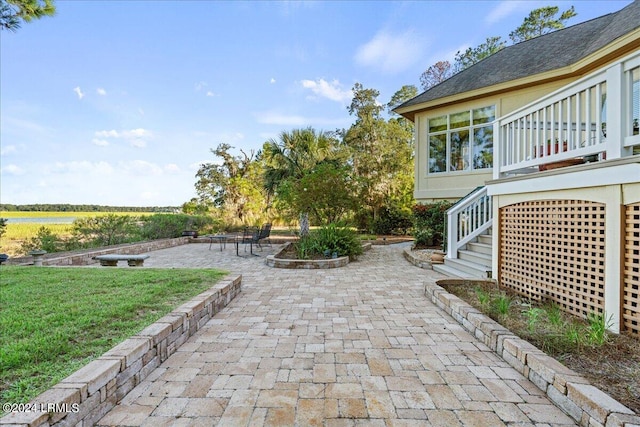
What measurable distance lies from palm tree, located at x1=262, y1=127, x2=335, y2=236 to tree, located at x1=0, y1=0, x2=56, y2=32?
688cm

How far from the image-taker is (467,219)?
6.51 meters

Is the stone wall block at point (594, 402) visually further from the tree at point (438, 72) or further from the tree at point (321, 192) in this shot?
the tree at point (438, 72)

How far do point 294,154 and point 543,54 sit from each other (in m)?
8.13

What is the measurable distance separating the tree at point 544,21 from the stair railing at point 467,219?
53.8 ft

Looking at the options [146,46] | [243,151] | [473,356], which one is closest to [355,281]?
[473,356]

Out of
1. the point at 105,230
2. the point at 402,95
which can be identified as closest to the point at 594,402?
the point at 105,230

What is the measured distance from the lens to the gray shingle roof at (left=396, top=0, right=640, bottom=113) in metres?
7.17

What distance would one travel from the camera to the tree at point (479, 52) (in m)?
18.5

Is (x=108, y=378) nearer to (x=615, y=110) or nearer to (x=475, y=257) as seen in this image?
(x=615, y=110)

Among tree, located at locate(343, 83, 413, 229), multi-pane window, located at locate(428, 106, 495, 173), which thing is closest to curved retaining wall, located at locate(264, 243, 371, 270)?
multi-pane window, located at locate(428, 106, 495, 173)

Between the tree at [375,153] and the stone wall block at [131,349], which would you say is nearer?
the stone wall block at [131,349]

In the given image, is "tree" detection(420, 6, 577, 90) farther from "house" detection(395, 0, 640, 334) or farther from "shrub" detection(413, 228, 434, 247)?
"shrub" detection(413, 228, 434, 247)

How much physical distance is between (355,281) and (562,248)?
3217 millimetres

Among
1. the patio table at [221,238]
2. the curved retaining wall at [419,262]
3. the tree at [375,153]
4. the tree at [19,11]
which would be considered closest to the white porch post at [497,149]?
the curved retaining wall at [419,262]
